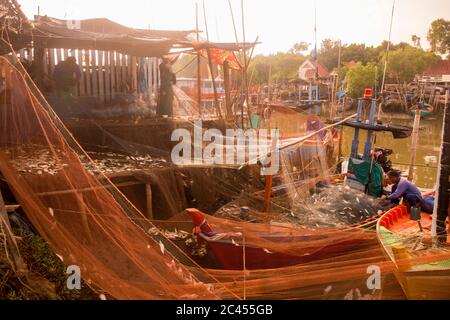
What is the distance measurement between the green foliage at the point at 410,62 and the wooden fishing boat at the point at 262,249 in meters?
28.7

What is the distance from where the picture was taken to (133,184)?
19.5 ft

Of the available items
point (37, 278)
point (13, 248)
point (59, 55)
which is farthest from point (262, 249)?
point (59, 55)

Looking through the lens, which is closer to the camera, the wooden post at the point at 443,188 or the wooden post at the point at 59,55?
the wooden post at the point at 443,188

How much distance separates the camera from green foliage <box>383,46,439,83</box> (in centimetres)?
2944

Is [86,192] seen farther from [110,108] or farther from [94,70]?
[94,70]

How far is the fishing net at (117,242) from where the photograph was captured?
10.9 feet

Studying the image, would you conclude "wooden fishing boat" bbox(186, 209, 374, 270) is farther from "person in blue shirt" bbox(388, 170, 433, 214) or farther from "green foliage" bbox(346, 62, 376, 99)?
"green foliage" bbox(346, 62, 376, 99)

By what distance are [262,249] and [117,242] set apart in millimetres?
2040

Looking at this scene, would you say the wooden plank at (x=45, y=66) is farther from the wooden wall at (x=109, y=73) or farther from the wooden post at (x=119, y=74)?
the wooden post at (x=119, y=74)

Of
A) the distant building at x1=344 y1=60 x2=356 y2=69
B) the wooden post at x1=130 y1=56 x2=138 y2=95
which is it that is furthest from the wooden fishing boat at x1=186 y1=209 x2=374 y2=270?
the distant building at x1=344 y1=60 x2=356 y2=69

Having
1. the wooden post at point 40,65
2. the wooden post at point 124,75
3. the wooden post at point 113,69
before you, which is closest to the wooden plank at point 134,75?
the wooden post at point 124,75
